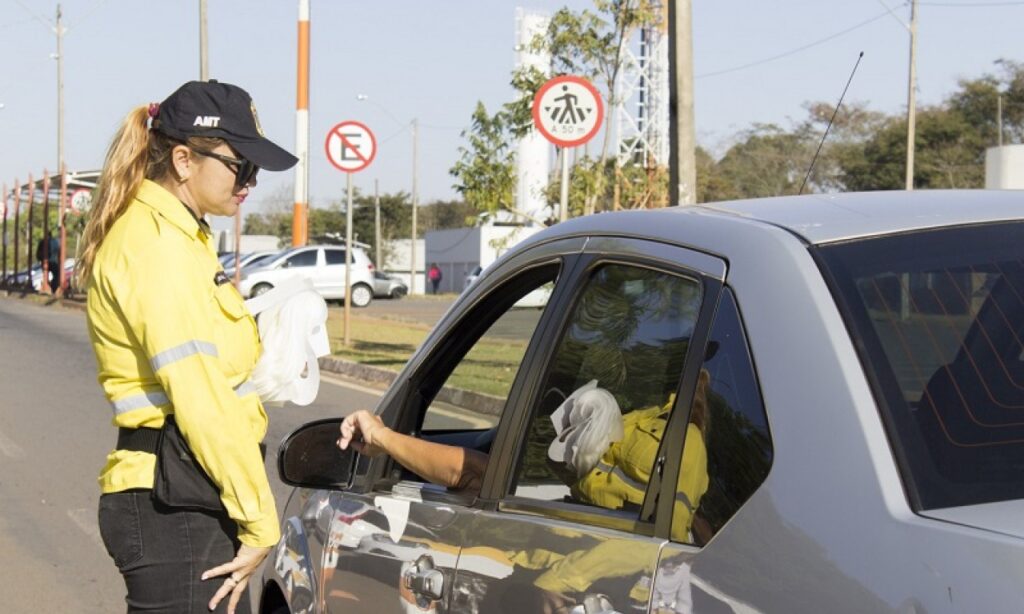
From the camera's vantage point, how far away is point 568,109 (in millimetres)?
12680

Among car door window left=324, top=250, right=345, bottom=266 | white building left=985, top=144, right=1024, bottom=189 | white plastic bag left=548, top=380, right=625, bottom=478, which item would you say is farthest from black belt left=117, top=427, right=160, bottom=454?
car door window left=324, top=250, right=345, bottom=266

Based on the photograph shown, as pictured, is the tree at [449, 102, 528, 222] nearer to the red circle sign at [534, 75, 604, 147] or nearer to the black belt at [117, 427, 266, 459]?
the red circle sign at [534, 75, 604, 147]

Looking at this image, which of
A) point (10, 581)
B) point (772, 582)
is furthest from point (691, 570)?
point (10, 581)

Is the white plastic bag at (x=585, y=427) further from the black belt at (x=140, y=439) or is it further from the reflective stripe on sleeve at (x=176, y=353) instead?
the black belt at (x=140, y=439)

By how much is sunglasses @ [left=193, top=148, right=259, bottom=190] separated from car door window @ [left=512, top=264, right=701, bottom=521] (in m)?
0.87

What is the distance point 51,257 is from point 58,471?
112 ft

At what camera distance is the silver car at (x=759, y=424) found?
1.92 metres

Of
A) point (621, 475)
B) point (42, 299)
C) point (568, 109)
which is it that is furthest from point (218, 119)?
point (42, 299)

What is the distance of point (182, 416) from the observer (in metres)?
2.97

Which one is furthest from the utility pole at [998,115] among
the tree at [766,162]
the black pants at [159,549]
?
the black pants at [159,549]

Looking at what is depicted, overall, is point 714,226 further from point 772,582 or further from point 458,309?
point 458,309

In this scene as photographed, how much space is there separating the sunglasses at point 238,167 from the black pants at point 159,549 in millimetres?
733

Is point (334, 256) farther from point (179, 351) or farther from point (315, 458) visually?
point (179, 351)

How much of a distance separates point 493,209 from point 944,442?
49.0 feet
